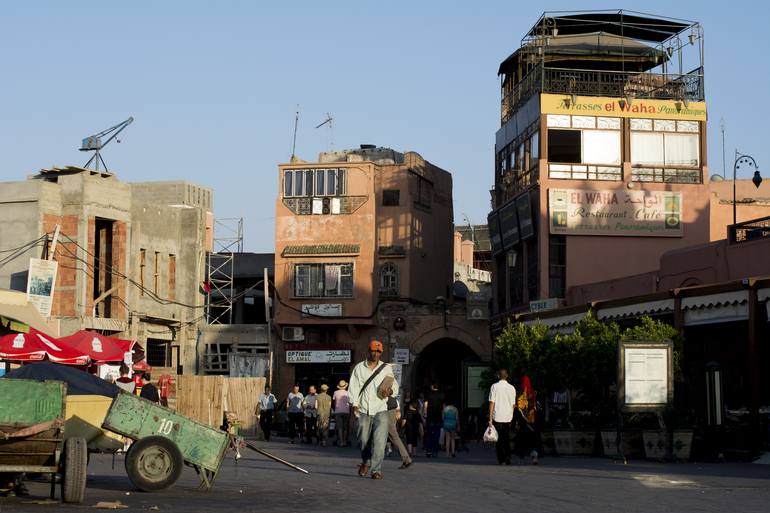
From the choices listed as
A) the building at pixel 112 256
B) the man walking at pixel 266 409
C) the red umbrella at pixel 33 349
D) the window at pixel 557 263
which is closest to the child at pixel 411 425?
the red umbrella at pixel 33 349

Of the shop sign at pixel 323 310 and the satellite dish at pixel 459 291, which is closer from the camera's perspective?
the shop sign at pixel 323 310

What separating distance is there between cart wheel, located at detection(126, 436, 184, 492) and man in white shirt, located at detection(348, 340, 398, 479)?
3615mm

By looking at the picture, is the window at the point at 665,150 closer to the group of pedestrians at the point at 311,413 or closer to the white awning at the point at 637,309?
the group of pedestrians at the point at 311,413

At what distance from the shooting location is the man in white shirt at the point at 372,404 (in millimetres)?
17891

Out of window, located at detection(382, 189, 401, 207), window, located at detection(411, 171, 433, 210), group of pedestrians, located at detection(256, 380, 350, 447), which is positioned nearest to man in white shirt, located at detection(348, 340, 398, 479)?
group of pedestrians, located at detection(256, 380, 350, 447)

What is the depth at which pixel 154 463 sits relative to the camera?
14836mm

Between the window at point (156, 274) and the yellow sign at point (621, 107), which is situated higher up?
the yellow sign at point (621, 107)

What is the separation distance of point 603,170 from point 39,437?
34887 millimetres

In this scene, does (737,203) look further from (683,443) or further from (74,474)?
(74,474)

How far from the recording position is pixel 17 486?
48.0 ft

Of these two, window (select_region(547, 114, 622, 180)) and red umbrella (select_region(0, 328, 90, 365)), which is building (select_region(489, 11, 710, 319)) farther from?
red umbrella (select_region(0, 328, 90, 365))

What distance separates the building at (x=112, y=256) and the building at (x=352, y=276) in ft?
13.2

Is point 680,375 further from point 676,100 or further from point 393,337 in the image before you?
point 393,337

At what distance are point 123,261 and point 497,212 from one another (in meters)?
14.6
